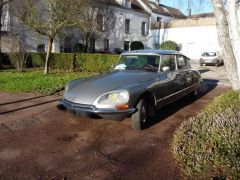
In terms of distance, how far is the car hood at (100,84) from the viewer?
5.98 metres

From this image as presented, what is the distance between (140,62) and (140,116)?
190 centimetres

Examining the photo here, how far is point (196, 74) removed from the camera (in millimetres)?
9656

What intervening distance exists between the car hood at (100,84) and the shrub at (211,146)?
1677 mm

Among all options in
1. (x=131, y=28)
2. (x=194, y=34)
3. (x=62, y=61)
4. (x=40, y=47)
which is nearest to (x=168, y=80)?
(x=62, y=61)

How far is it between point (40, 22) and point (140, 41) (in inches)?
1050

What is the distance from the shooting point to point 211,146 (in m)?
4.02

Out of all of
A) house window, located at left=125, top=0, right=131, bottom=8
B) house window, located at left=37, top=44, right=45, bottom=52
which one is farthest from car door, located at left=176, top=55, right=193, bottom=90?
house window, located at left=125, top=0, right=131, bottom=8

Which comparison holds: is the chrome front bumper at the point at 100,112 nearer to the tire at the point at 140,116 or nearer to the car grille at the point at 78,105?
the car grille at the point at 78,105

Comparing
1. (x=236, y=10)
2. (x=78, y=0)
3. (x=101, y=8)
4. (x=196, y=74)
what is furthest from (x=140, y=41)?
(x=236, y=10)

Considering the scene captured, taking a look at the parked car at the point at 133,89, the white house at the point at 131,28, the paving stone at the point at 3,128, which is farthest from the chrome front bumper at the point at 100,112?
the white house at the point at 131,28

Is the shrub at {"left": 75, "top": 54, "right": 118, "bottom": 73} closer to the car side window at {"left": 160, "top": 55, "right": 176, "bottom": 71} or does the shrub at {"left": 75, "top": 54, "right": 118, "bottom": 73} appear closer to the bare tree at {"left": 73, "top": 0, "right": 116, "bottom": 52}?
the bare tree at {"left": 73, "top": 0, "right": 116, "bottom": 52}

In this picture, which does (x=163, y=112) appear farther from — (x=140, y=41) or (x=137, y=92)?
(x=140, y=41)

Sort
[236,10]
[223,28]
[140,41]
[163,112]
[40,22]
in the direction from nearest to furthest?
1. [236,10]
2. [223,28]
3. [163,112]
4. [40,22]
5. [140,41]

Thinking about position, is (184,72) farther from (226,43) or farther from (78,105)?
(78,105)
